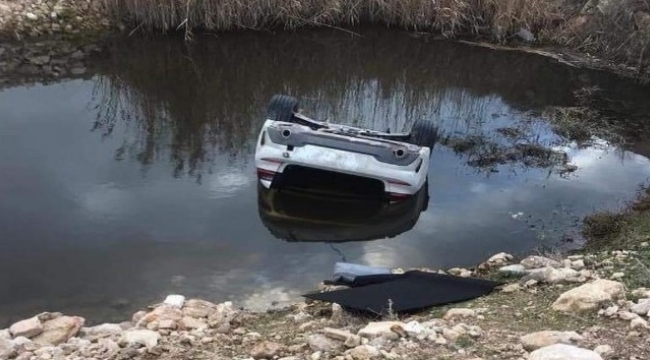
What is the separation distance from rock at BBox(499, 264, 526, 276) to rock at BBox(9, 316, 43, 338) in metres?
3.27

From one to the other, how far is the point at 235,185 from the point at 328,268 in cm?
187

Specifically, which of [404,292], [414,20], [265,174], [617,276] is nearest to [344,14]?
[414,20]

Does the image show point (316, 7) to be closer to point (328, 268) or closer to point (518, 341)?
point (328, 268)

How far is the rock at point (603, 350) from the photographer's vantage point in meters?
3.70

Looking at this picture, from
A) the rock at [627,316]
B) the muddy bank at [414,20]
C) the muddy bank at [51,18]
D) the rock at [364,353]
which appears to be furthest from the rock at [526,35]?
the rock at [364,353]

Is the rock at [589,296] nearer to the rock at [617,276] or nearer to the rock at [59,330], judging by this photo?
the rock at [617,276]

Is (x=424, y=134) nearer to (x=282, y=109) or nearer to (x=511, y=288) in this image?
(x=282, y=109)

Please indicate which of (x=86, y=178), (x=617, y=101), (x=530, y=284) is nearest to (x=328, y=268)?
(x=530, y=284)

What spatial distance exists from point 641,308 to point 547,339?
0.66 metres

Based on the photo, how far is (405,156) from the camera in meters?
7.50

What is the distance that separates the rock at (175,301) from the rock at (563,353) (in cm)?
269

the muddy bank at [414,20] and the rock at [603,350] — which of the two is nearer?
the rock at [603,350]

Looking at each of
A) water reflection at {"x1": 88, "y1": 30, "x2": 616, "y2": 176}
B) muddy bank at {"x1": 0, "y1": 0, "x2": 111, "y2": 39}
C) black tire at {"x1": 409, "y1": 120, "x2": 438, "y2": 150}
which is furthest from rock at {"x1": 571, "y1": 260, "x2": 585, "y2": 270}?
muddy bank at {"x1": 0, "y1": 0, "x2": 111, "y2": 39}

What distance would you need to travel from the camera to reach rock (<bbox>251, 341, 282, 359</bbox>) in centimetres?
405
